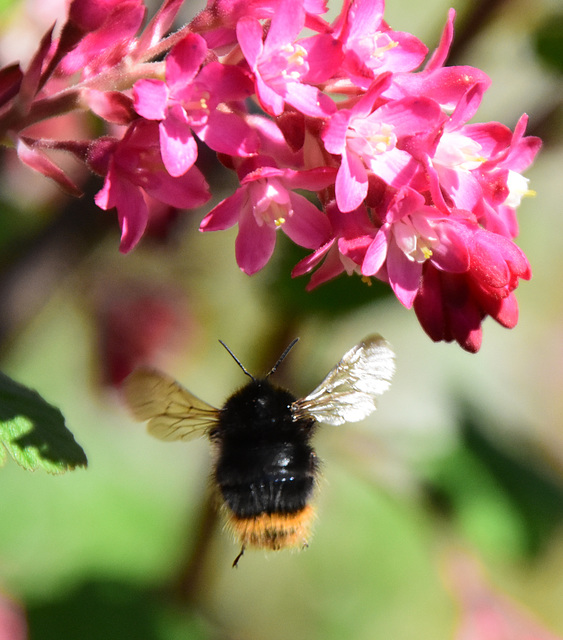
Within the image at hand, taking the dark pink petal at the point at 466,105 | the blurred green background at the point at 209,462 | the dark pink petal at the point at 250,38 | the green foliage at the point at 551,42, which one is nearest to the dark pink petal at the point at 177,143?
the dark pink petal at the point at 250,38

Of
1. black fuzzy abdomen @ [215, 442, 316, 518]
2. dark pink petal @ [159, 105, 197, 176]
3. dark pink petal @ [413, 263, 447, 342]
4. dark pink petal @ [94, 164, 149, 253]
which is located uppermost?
dark pink petal @ [159, 105, 197, 176]

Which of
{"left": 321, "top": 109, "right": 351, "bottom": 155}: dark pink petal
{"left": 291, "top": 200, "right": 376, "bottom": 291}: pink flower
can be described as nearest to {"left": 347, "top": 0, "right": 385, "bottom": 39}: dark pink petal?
{"left": 321, "top": 109, "right": 351, "bottom": 155}: dark pink petal

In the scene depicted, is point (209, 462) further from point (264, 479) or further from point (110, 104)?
point (110, 104)

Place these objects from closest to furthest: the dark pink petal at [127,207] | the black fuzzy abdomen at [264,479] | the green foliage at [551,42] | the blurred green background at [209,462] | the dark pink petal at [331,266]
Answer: the dark pink petal at [127,207] < the dark pink petal at [331,266] < the black fuzzy abdomen at [264,479] < the green foliage at [551,42] < the blurred green background at [209,462]

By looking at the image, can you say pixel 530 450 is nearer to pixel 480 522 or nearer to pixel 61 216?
pixel 480 522

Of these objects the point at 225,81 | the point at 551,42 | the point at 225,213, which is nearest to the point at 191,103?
the point at 225,81

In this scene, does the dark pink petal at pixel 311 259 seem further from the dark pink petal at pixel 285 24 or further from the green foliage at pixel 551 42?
the green foliage at pixel 551 42

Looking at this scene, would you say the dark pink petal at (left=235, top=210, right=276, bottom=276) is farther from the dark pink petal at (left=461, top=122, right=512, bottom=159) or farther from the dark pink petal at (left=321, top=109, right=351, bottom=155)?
the dark pink petal at (left=461, top=122, right=512, bottom=159)

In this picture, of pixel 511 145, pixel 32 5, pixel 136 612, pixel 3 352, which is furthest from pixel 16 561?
pixel 511 145
